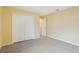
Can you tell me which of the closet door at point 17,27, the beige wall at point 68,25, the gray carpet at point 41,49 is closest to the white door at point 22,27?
the closet door at point 17,27

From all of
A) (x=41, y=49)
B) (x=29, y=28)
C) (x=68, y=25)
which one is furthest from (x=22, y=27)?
(x=68, y=25)

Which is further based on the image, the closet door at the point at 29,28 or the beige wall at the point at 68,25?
the closet door at the point at 29,28

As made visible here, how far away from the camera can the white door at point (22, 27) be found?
5.58 m

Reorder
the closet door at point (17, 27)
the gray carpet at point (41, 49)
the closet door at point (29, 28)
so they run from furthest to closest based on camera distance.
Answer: the closet door at point (29, 28)
the closet door at point (17, 27)
the gray carpet at point (41, 49)

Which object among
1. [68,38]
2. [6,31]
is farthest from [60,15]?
[6,31]

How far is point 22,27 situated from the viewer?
6.32 m

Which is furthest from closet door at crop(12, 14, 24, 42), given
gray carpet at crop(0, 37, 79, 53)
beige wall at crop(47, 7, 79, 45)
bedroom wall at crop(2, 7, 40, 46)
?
beige wall at crop(47, 7, 79, 45)

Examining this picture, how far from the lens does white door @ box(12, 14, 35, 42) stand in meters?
5.58

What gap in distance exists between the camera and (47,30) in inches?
345

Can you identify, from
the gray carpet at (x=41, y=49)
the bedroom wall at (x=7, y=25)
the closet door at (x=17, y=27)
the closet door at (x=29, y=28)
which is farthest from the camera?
the closet door at (x=29, y=28)

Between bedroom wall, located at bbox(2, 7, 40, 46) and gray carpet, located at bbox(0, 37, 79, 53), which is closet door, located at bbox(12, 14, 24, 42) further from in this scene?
gray carpet, located at bbox(0, 37, 79, 53)

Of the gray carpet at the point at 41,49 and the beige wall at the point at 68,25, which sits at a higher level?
the beige wall at the point at 68,25

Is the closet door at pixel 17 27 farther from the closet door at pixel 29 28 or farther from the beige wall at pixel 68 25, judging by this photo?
the beige wall at pixel 68 25
